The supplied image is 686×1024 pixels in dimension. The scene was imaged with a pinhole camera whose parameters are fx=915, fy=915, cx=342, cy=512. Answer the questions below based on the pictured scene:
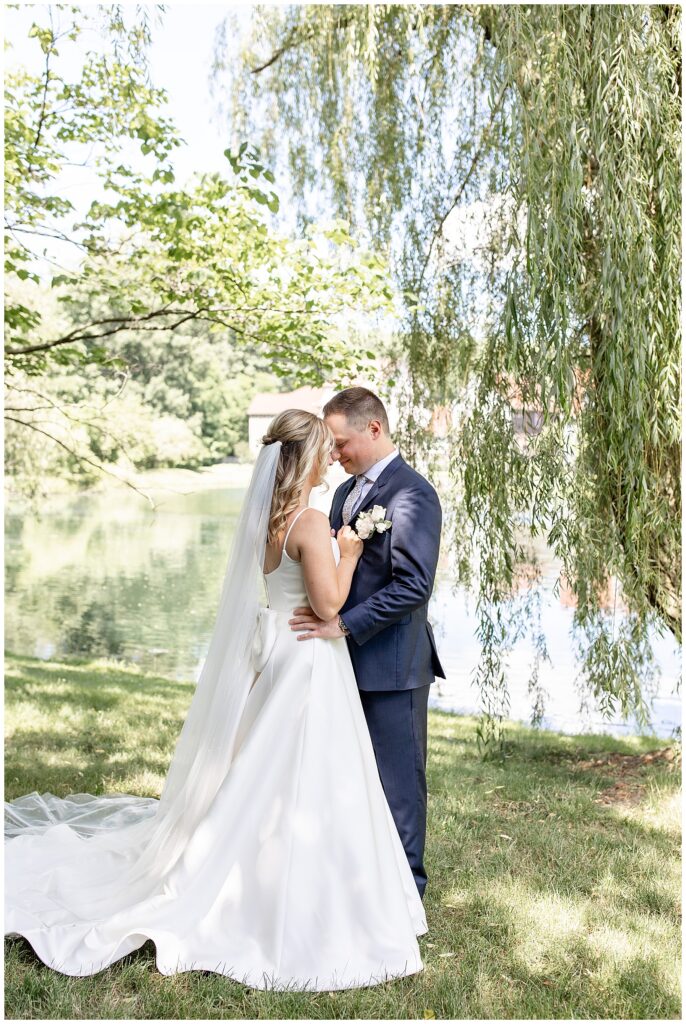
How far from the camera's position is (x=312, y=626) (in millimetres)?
3398

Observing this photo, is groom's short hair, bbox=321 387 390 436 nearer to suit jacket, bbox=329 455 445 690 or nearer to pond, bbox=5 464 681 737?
suit jacket, bbox=329 455 445 690

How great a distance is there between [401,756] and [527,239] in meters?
2.27

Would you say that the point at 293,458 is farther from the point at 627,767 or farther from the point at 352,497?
the point at 627,767

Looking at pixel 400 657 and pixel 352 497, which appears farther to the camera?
pixel 352 497

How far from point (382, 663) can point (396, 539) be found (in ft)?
1.62

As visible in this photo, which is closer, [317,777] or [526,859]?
[317,777]

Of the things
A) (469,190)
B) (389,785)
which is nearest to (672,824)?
(389,785)

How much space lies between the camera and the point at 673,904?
382 centimetres

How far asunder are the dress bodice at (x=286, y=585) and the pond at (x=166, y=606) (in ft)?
2.26

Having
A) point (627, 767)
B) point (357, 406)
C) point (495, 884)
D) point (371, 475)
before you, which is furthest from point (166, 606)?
point (357, 406)

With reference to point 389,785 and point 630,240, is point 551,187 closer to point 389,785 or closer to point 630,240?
point 630,240

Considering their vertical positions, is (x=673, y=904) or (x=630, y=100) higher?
(x=630, y=100)

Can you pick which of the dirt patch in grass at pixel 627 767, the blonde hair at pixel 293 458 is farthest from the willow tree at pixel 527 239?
the blonde hair at pixel 293 458

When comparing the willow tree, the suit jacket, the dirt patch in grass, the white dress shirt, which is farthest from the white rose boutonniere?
the dirt patch in grass
